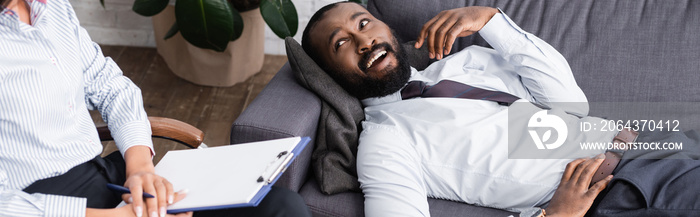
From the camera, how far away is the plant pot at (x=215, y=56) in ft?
9.64

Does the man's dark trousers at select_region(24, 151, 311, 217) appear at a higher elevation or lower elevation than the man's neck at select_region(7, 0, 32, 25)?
lower

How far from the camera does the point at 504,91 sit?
1.94 metres

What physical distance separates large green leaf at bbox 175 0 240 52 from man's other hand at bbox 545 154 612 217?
1424mm

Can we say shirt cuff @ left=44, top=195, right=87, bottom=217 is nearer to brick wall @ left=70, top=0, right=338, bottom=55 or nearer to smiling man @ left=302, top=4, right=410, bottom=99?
smiling man @ left=302, top=4, right=410, bottom=99

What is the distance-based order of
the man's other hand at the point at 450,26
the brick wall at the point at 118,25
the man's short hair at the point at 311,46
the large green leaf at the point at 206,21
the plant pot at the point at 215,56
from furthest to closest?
the brick wall at the point at 118,25, the plant pot at the point at 215,56, the large green leaf at the point at 206,21, the man's short hair at the point at 311,46, the man's other hand at the point at 450,26

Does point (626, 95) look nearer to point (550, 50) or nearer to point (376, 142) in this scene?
point (550, 50)

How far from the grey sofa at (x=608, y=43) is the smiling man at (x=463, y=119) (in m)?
A: 0.10

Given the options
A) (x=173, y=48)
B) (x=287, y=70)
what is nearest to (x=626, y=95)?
(x=287, y=70)

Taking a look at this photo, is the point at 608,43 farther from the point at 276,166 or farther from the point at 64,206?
the point at 64,206

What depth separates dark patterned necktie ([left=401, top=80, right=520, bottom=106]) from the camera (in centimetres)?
188

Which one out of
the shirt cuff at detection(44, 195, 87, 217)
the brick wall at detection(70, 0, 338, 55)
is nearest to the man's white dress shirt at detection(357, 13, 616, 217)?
the shirt cuff at detection(44, 195, 87, 217)

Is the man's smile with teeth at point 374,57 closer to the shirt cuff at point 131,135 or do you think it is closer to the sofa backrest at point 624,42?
the sofa backrest at point 624,42

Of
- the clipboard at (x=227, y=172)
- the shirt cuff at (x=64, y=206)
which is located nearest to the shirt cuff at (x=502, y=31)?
the clipboard at (x=227, y=172)

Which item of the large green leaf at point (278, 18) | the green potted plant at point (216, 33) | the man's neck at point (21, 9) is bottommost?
the green potted plant at point (216, 33)
